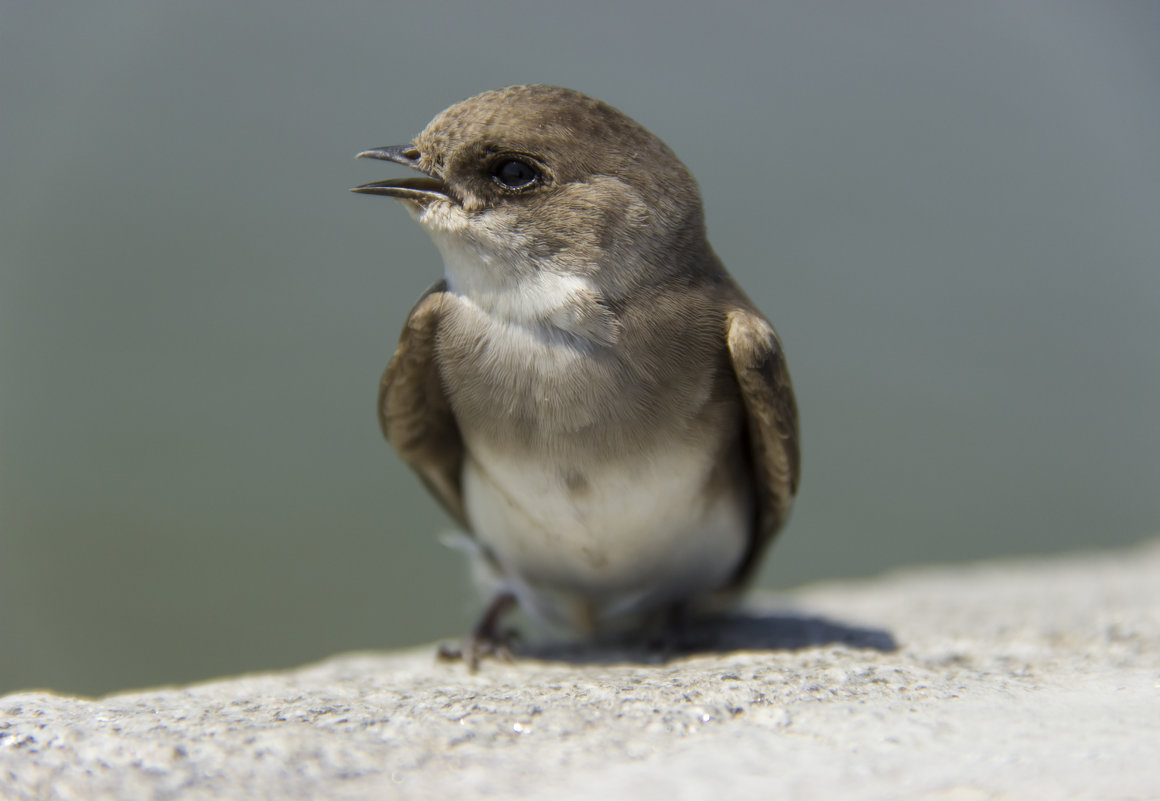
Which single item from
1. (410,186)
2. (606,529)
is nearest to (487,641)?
(606,529)

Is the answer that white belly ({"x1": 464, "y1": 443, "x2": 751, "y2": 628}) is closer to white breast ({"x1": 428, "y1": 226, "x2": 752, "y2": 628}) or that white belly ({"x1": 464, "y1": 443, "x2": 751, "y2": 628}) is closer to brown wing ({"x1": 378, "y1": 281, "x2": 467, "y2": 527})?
white breast ({"x1": 428, "y1": 226, "x2": 752, "y2": 628})

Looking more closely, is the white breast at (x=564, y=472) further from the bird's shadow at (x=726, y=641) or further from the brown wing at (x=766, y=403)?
the bird's shadow at (x=726, y=641)

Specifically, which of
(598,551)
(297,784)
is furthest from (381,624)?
(297,784)

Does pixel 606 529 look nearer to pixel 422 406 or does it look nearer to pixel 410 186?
pixel 422 406

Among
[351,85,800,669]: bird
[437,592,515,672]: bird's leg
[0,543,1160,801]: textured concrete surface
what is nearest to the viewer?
[0,543,1160,801]: textured concrete surface

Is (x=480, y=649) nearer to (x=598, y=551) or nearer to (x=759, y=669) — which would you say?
(x=598, y=551)

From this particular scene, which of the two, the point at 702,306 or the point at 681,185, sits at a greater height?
the point at 681,185

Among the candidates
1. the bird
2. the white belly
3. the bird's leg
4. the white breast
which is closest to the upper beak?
the bird
